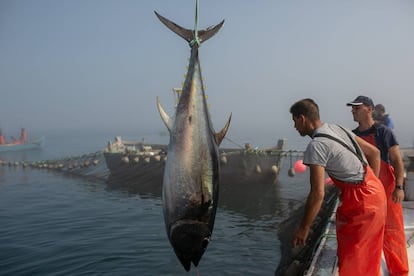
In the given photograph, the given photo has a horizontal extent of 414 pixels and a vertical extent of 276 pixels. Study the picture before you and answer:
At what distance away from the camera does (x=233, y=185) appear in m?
18.9

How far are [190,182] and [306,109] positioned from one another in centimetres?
139

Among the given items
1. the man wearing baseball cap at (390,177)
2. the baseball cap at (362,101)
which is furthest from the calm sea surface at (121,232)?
the baseball cap at (362,101)

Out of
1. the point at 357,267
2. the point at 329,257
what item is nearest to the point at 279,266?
the point at 329,257

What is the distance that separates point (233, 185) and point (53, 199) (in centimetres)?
1037

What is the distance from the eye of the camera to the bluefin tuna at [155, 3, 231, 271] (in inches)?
104

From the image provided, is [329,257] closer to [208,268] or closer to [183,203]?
[183,203]

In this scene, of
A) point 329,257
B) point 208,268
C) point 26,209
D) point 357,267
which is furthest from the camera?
point 26,209

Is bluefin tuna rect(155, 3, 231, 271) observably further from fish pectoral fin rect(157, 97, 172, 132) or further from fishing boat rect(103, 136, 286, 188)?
fishing boat rect(103, 136, 286, 188)

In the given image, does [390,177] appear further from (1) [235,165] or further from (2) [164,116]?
(1) [235,165]

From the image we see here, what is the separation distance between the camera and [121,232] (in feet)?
37.3

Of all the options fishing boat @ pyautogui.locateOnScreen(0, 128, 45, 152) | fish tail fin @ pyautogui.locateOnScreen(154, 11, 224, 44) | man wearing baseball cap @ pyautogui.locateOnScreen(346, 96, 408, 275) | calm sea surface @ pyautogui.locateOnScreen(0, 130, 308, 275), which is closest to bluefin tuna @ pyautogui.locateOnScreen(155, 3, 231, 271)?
fish tail fin @ pyautogui.locateOnScreen(154, 11, 224, 44)

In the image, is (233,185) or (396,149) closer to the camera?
(396,149)

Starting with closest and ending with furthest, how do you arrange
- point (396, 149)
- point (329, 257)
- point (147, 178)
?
point (396, 149)
point (329, 257)
point (147, 178)

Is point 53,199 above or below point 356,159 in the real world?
below
